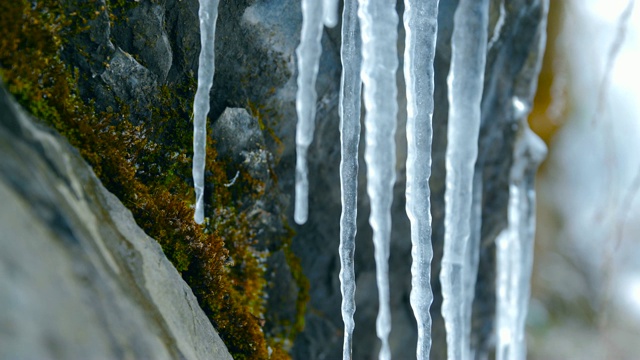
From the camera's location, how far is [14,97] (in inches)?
60.9

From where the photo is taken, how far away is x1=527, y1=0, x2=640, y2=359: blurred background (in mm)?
5000

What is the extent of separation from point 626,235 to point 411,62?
13.7 feet

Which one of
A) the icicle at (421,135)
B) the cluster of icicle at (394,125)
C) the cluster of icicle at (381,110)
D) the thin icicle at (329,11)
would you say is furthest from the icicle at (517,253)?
the thin icicle at (329,11)

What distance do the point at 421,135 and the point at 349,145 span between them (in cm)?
31

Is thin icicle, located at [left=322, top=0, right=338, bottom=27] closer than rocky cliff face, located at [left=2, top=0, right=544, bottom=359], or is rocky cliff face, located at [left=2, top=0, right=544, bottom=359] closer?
rocky cliff face, located at [left=2, top=0, right=544, bottom=359]

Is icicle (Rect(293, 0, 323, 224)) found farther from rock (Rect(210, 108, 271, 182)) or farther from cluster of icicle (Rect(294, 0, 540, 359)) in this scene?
rock (Rect(210, 108, 271, 182))

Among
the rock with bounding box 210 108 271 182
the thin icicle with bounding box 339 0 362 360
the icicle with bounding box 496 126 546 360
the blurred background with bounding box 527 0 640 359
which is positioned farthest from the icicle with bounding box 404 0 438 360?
the blurred background with bounding box 527 0 640 359

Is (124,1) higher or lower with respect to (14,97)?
higher

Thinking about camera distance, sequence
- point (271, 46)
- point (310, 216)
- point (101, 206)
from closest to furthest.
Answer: point (101, 206), point (271, 46), point (310, 216)

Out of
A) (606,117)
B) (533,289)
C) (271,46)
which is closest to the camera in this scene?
(271,46)

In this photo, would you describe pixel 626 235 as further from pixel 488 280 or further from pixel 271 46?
pixel 271 46

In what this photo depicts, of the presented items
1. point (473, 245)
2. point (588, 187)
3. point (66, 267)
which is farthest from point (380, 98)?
point (588, 187)

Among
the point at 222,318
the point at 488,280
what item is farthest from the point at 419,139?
the point at 488,280

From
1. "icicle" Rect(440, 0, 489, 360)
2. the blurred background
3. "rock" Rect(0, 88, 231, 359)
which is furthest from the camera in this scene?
the blurred background
